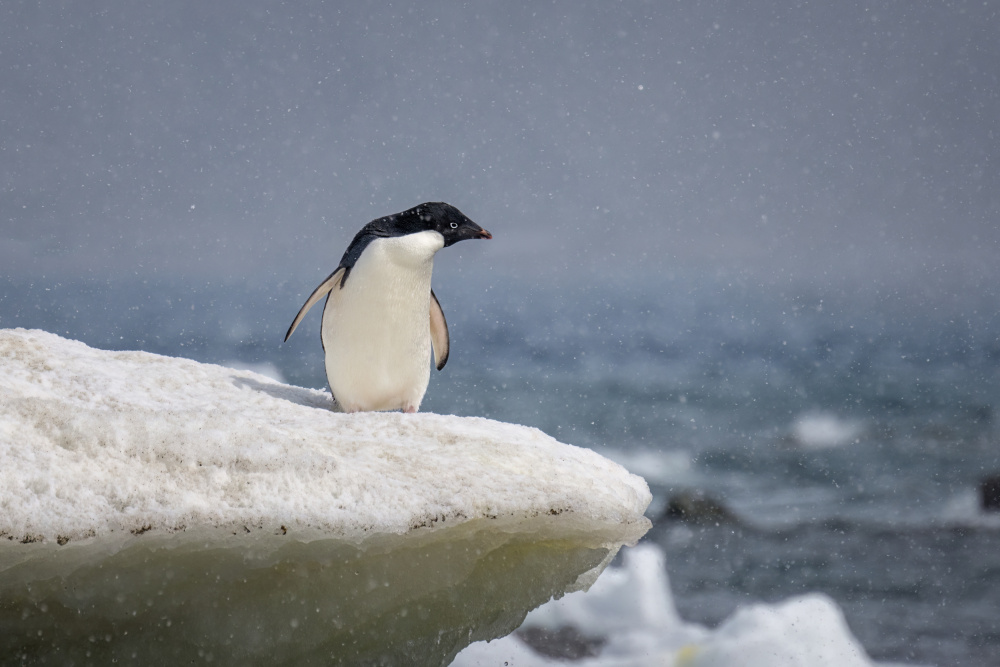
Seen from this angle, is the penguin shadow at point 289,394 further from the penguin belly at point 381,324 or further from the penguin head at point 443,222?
the penguin head at point 443,222

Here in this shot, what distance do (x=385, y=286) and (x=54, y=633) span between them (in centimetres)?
146

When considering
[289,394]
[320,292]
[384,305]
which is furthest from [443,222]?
[289,394]

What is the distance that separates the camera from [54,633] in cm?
144

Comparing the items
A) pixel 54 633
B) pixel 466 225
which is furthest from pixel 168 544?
pixel 466 225

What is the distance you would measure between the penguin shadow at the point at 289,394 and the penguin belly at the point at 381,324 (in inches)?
2.5

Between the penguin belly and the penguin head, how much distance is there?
35mm

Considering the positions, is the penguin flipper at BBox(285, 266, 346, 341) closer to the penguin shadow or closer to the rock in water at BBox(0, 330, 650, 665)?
the penguin shadow

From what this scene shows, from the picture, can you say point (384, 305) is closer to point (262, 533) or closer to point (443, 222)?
point (443, 222)

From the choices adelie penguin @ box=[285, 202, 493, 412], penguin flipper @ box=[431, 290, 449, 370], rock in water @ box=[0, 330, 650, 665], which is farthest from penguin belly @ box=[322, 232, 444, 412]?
rock in water @ box=[0, 330, 650, 665]

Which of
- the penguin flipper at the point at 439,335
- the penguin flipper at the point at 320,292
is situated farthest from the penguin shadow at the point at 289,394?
the penguin flipper at the point at 439,335

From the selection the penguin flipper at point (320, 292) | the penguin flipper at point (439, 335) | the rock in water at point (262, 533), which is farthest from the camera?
the penguin flipper at point (439, 335)

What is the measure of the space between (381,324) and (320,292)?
27 cm

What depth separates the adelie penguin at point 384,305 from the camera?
104 inches

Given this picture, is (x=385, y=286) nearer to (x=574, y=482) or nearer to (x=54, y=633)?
(x=574, y=482)
